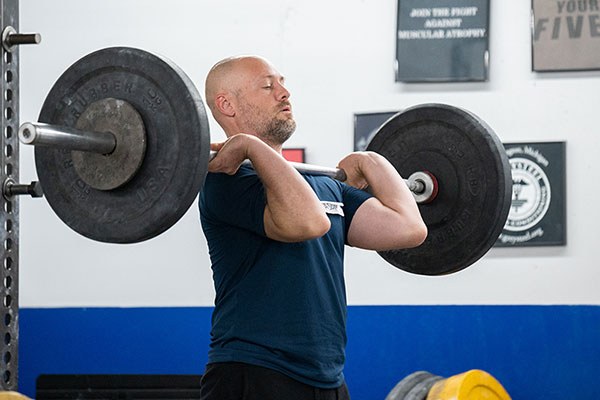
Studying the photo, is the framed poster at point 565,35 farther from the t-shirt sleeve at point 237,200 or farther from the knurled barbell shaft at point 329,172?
the t-shirt sleeve at point 237,200

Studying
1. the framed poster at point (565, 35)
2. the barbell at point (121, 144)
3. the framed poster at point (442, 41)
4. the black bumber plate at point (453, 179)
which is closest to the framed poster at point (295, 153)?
the framed poster at point (442, 41)

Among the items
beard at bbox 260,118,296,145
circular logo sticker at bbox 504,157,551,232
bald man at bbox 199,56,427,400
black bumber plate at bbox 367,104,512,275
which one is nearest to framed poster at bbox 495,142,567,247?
circular logo sticker at bbox 504,157,551,232

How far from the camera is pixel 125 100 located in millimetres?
1771

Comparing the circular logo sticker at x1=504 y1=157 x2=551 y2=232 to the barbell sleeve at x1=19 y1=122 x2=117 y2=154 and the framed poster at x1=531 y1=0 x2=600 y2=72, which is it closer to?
the framed poster at x1=531 y1=0 x2=600 y2=72

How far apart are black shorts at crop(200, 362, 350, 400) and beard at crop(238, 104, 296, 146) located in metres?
0.52

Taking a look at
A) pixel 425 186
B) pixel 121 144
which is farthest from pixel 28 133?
pixel 425 186

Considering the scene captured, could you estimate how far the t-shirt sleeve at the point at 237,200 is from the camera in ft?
6.41

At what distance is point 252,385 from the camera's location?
1931 mm

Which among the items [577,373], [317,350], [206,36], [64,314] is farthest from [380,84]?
[317,350]

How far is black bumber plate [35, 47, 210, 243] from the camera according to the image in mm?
1713

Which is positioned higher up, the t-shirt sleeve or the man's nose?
the man's nose

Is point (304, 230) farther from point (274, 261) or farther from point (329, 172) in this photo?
point (329, 172)

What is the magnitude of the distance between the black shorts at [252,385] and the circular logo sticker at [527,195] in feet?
6.63

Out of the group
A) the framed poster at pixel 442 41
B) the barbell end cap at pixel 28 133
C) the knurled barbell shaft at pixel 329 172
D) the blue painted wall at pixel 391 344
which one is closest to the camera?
the barbell end cap at pixel 28 133
